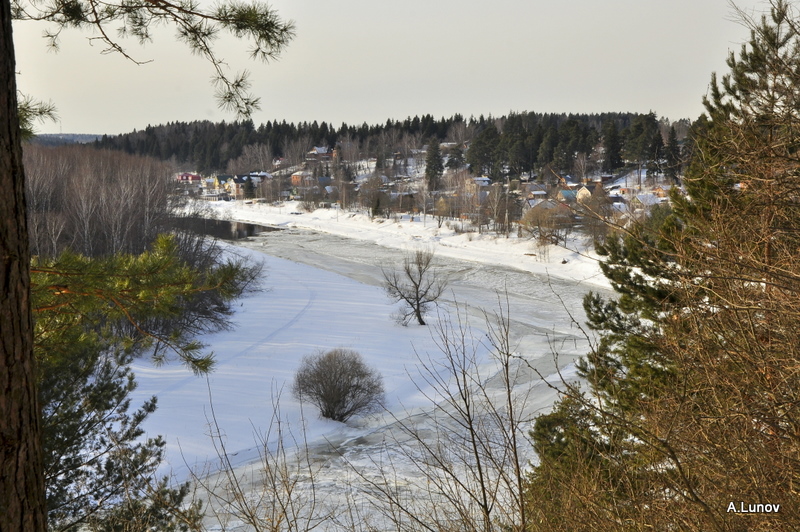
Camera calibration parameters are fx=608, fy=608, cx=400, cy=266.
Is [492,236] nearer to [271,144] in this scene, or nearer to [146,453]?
[146,453]

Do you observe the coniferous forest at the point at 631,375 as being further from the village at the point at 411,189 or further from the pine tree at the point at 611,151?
the pine tree at the point at 611,151

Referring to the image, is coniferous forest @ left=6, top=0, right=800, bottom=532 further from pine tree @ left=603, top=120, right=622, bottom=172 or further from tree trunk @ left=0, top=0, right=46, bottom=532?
pine tree @ left=603, top=120, right=622, bottom=172

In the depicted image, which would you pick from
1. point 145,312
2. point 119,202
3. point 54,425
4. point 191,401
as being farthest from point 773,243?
point 119,202

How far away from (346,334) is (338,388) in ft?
24.1

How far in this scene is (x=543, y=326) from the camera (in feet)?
77.3

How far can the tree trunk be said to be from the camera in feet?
6.41

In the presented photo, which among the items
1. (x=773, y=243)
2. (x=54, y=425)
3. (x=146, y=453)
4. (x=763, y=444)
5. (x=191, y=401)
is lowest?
(x=191, y=401)

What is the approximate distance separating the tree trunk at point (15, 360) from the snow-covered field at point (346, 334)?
1.18 meters

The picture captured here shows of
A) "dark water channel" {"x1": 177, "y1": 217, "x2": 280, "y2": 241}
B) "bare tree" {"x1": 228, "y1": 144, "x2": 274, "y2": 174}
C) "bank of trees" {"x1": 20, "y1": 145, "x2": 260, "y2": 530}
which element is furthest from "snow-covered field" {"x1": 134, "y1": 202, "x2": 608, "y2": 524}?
"bare tree" {"x1": 228, "y1": 144, "x2": 274, "y2": 174}

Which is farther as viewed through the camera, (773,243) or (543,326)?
→ (543,326)

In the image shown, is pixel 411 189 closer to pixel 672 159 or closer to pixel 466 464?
pixel 672 159

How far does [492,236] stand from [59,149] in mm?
32341

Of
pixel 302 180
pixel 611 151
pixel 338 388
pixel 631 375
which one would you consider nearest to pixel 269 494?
pixel 631 375

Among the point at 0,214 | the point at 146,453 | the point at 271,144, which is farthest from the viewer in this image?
the point at 271,144
